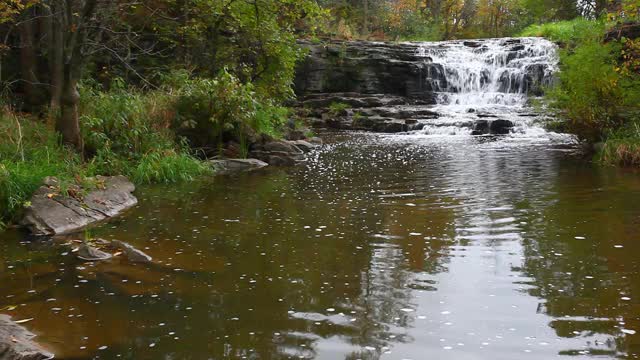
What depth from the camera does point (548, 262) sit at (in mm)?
6035

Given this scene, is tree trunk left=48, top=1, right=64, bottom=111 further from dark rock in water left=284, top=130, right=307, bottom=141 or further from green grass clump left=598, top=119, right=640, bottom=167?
green grass clump left=598, top=119, right=640, bottom=167

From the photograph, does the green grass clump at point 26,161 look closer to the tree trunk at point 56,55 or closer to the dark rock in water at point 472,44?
the tree trunk at point 56,55

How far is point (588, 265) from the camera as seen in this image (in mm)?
5879

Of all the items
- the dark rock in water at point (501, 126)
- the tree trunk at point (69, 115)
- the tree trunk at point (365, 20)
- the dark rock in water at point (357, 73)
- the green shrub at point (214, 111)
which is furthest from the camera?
the tree trunk at point (365, 20)

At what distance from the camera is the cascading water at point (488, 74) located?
Result: 25.0 m

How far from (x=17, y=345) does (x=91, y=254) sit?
241 centimetres

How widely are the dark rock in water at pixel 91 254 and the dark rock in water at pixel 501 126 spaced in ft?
53.7

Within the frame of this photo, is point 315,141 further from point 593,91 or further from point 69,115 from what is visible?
point 69,115

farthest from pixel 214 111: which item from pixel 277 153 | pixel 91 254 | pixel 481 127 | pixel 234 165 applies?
pixel 481 127

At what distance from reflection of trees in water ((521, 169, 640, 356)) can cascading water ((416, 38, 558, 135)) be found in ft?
45.9

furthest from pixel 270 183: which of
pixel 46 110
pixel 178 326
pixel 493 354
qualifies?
pixel 493 354

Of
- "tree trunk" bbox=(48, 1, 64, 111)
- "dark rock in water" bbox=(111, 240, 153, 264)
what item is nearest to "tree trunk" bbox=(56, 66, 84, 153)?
"tree trunk" bbox=(48, 1, 64, 111)

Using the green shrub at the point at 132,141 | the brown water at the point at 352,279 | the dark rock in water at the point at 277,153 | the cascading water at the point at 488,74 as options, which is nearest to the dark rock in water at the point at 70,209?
the brown water at the point at 352,279

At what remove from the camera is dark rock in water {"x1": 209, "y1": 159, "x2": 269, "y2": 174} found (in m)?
13.2
